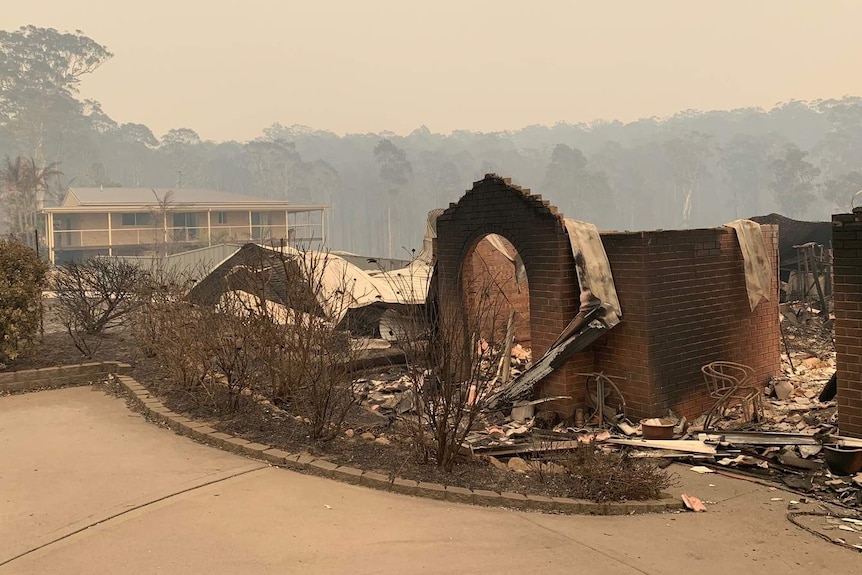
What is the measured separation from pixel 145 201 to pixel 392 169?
46.4m

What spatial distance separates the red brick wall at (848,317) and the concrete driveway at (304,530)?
133 cm

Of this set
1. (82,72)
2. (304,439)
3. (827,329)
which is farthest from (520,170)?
(304,439)

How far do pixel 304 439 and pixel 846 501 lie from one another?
452 cm

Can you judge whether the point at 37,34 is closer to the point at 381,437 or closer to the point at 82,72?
the point at 82,72

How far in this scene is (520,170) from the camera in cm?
15212

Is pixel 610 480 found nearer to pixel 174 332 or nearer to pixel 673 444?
pixel 673 444

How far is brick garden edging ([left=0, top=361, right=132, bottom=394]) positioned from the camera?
27.5 feet

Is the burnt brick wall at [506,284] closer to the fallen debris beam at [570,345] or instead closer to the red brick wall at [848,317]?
the fallen debris beam at [570,345]

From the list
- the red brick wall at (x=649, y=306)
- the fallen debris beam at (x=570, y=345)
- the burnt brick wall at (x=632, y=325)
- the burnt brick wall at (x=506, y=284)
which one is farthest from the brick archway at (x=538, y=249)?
the burnt brick wall at (x=506, y=284)

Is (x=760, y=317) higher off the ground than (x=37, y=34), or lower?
lower

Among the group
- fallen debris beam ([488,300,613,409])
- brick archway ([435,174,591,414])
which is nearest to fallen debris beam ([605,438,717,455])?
fallen debris beam ([488,300,613,409])

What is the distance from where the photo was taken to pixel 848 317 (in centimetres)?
647

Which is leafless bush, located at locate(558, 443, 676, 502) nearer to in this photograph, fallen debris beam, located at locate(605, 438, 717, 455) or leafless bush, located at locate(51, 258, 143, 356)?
fallen debris beam, located at locate(605, 438, 717, 455)

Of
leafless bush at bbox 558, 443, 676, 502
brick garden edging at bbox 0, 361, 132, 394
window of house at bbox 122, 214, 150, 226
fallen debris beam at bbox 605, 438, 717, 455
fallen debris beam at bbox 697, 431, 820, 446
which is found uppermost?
window of house at bbox 122, 214, 150, 226
